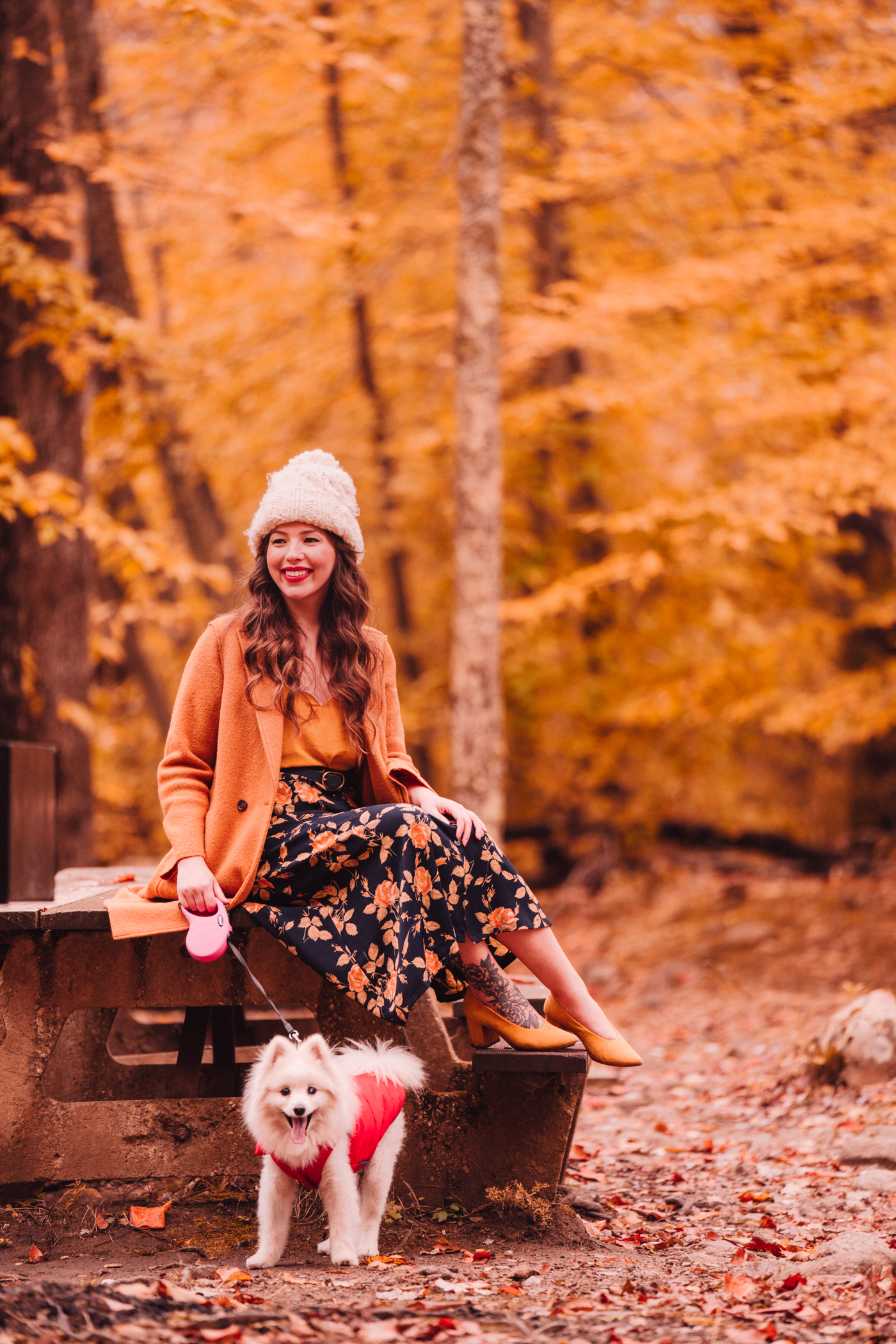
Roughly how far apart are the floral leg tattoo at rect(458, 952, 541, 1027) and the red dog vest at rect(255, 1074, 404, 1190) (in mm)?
446

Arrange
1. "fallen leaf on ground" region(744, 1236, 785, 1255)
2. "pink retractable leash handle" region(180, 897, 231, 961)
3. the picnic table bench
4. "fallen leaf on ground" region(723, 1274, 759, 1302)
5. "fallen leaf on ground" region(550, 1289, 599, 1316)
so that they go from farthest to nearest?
the picnic table bench, "fallen leaf on ground" region(744, 1236, 785, 1255), "pink retractable leash handle" region(180, 897, 231, 961), "fallen leaf on ground" region(723, 1274, 759, 1302), "fallen leaf on ground" region(550, 1289, 599, 1316)

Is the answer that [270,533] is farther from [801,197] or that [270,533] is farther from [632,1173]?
[801,197]

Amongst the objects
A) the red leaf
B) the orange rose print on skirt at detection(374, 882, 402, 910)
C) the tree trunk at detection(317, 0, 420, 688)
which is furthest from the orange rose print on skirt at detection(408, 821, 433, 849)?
the tree trunk at detection(317, 0, 420, 688)

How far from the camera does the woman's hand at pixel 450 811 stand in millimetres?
3562

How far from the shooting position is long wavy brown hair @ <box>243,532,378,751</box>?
3.69 meters

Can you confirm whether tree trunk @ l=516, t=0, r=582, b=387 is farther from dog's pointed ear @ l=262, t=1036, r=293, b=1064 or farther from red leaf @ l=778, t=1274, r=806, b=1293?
red leaf @ l=778, t=1274, r=806, b=1293

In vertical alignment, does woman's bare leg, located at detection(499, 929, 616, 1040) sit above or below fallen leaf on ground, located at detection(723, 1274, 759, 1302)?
above

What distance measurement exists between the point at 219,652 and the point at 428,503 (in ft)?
27.1

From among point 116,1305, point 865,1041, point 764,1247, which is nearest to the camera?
point 116,1305

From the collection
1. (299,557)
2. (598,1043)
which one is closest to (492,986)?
(598,1043)

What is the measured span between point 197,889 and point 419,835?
660 millimetres

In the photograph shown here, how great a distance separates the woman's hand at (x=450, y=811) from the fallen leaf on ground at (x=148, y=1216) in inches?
57.5

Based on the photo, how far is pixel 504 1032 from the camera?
3564 millimetres

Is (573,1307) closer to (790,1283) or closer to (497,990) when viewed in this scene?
(790,1283)
